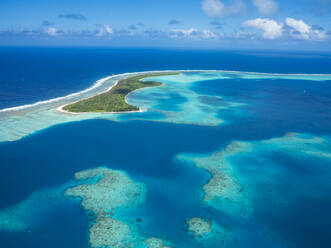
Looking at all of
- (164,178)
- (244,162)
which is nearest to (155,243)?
(164,178)

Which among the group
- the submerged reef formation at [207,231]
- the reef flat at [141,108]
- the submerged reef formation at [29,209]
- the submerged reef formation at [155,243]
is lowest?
the submerged reef formation at [155,243]

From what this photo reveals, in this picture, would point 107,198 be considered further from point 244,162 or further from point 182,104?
point 182,104

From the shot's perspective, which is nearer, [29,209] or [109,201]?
[29,209]

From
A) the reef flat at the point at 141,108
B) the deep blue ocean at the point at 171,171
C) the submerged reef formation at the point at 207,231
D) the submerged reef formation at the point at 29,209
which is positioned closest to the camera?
the submerged reef formation at the point at 207,231

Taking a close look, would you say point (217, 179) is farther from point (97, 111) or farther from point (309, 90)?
point (309, 90)

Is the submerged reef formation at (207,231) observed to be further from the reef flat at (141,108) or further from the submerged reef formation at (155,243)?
the reef flat at (141,108)

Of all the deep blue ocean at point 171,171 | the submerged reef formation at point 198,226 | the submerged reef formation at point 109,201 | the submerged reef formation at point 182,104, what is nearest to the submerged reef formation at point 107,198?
the submerged reef formation at point 109,201
